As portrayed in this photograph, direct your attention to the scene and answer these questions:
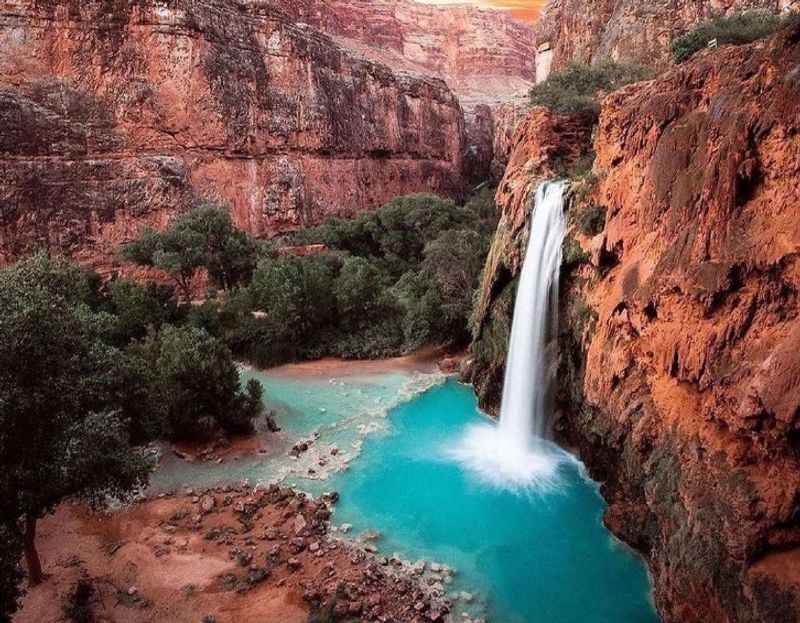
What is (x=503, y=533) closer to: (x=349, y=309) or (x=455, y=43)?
(x=349, y=309)

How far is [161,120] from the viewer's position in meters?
32.8

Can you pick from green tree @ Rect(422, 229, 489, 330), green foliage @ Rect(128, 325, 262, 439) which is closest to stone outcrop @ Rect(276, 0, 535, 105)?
green tree @ Rect(422, 229, 489, 330)

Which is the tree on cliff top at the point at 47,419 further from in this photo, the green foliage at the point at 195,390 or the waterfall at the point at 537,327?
the waterfall at the point at 537,327

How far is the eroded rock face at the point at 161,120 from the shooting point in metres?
29.0

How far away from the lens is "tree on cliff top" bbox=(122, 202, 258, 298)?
27.3 m

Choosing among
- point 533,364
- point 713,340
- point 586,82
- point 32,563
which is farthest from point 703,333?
point 586,82

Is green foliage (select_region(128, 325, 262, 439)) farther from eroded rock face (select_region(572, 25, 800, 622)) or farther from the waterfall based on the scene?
eroded rock face (select_region(572, 25, 800, 622))

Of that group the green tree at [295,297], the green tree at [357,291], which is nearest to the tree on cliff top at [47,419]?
the green tree at [295,297]

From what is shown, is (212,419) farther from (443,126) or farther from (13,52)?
(443,126)

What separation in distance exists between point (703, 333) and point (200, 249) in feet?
79.4

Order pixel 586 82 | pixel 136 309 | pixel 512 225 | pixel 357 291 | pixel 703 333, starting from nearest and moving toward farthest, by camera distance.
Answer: pixel 703 333 < pixel 512 225 < pixel 136 309 < pixel 357 291 < pixel 586 82

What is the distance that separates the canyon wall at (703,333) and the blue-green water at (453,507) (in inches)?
29.3

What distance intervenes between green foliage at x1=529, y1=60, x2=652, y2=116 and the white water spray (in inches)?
458

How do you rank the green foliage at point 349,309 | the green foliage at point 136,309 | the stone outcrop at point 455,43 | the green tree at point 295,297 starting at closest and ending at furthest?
the green foliage at point 136,309, the green tree at point 295,297, the green foliage at point 349,309, the stone outcrop at point 455,43
